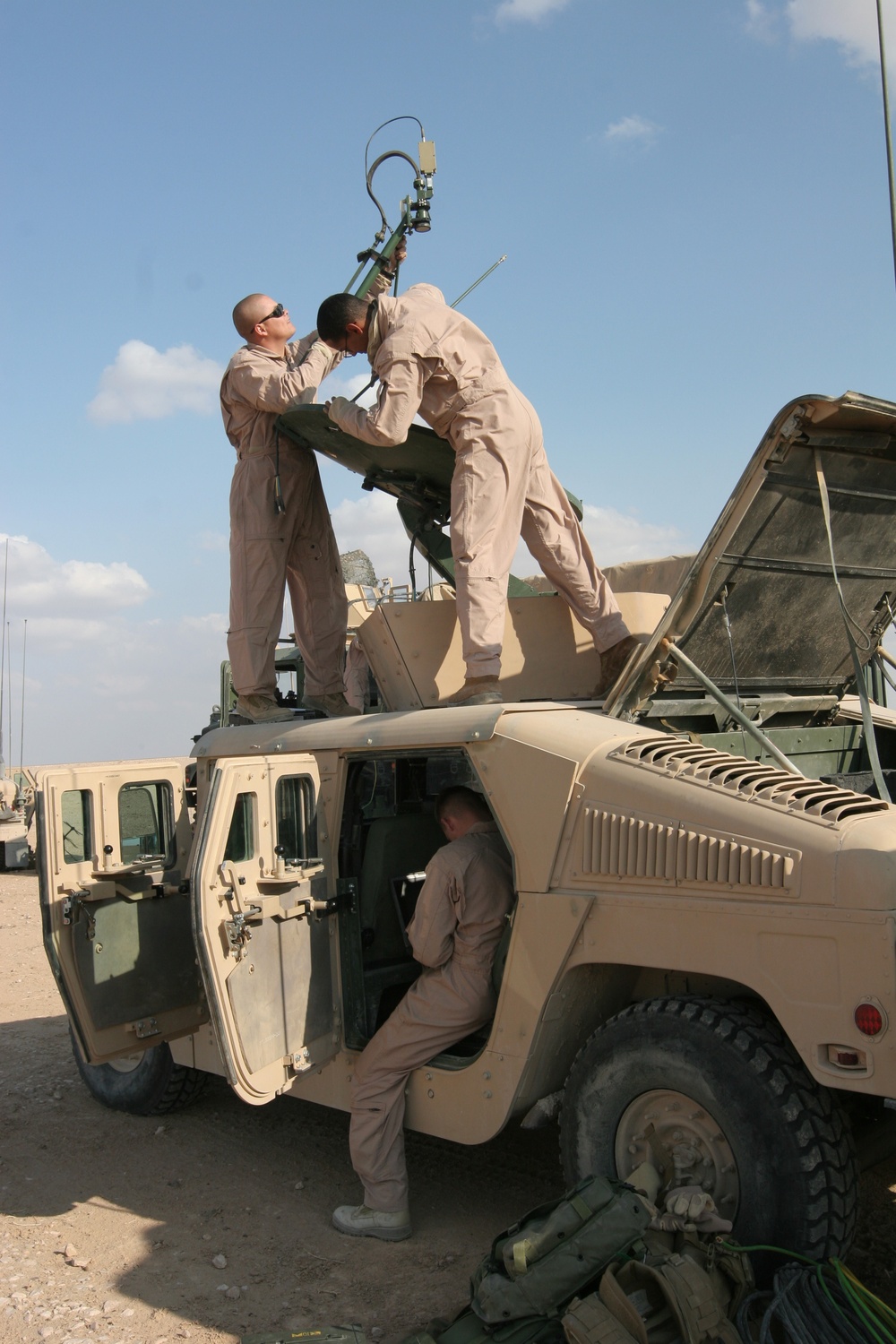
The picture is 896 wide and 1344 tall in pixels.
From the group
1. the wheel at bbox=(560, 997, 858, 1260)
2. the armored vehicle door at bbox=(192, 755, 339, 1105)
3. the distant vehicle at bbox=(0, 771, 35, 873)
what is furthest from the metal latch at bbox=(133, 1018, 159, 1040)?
the distant vehicle at bbox=(0, 771, 35, 873)

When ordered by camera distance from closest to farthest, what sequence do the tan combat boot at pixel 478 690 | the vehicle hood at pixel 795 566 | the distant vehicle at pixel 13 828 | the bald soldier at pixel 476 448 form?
1. the vehicle hood at pixel 795 566
2. the tan combat boot at pixel 478 690
3. the bald soldier at pixel 476 448
4. the distant vehicle at pixel 13 828

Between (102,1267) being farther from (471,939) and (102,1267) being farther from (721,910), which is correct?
(721,910)

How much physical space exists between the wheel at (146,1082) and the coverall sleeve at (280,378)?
303 centimetres

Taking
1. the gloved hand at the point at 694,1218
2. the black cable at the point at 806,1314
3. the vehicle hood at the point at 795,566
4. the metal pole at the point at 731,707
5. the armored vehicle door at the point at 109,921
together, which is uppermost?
the vehicle hood at the point at 795,566

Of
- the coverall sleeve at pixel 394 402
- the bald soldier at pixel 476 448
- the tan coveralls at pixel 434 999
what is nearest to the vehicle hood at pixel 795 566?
the bald soldier at pixel 476 448

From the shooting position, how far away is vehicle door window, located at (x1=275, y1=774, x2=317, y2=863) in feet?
14.8

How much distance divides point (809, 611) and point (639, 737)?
49.6 inches

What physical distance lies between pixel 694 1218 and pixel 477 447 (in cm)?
293

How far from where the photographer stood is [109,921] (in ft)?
15.6

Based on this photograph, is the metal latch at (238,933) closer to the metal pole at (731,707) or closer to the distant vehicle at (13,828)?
the metal pole at (731,707)

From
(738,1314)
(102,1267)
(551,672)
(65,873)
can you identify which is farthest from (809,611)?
(102,1267)

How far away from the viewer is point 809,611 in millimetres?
4762

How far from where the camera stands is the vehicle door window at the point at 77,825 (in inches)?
189

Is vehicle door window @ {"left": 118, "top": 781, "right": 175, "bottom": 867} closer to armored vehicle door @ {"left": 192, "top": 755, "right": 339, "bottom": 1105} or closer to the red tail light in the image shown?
armored vehicle door @ {"left": 192, "top": 755, "right": 339, "bottom": 1105}
